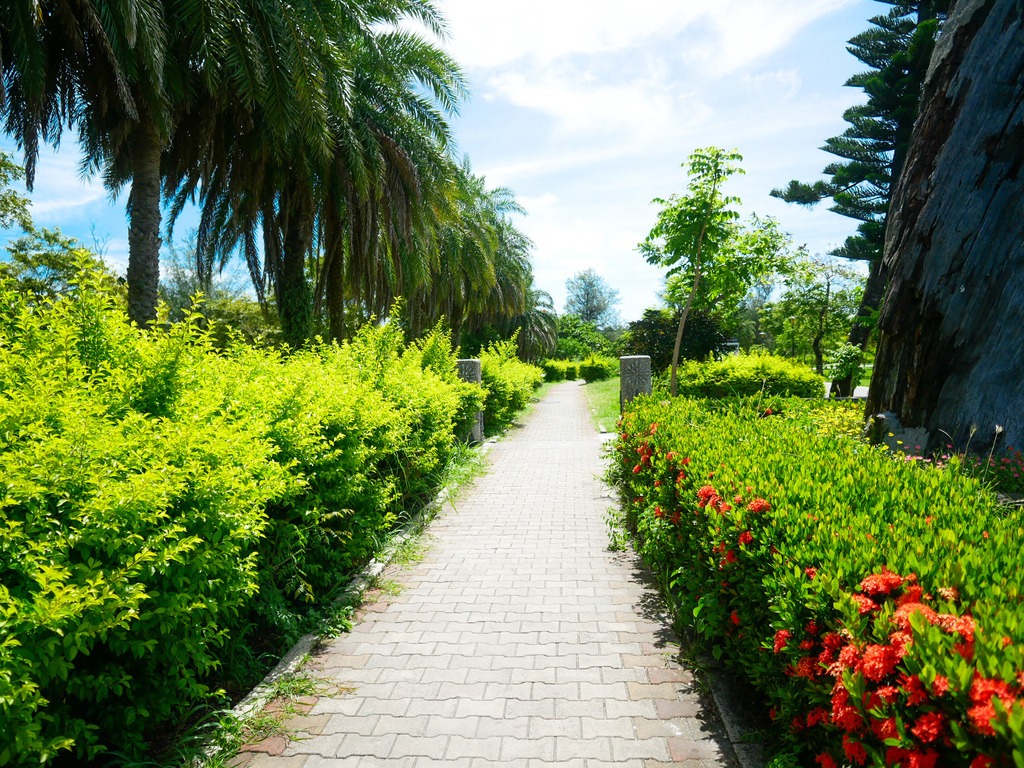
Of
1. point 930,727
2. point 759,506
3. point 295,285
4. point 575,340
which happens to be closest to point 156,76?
point 295,285

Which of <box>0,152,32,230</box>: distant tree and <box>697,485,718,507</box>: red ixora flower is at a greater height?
<box>0,152,32,230</box>: distant tree

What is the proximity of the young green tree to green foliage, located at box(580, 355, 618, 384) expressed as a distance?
2508 centimetres

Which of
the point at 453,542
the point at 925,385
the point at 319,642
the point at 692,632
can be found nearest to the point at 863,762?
the point at 692,632

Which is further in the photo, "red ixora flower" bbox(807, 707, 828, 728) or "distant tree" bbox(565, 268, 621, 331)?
"distant tree" bbox(565, 268, 621, 331)

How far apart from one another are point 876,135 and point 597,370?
888 inches

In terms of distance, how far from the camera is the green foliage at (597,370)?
38719 millimetres

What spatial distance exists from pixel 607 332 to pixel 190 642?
8264 cm

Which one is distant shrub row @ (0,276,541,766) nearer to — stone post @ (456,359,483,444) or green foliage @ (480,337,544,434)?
stone post @ (456,359,483,444)

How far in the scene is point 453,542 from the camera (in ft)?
18.4

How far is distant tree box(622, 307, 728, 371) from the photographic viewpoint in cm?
2411

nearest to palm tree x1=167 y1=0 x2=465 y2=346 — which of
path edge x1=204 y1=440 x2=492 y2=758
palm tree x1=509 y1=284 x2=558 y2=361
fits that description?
path edge x1=204 y1=440 x2=492 y2=758

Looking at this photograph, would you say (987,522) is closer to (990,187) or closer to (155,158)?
(990,187)

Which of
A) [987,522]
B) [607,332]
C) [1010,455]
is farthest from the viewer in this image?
[607,332]

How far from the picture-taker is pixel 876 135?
18.5 metres
